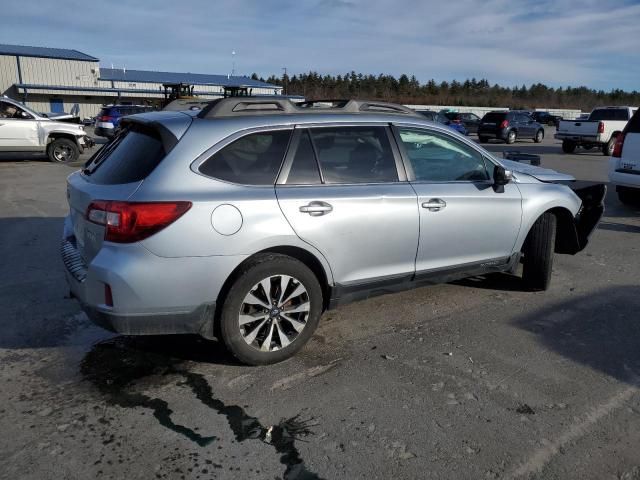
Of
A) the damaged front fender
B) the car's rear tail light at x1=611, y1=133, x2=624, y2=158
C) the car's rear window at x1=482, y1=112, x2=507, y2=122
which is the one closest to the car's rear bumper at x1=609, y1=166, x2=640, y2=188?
the car's rear tail light at x1=611, y1=133, x2=624, y2=158

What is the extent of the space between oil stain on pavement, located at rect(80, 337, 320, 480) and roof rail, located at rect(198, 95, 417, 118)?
1750 millimetres

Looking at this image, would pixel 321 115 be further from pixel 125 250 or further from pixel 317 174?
pixel 125 250

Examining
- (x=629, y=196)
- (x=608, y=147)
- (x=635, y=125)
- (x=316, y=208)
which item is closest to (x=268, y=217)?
(x=316, y=208)

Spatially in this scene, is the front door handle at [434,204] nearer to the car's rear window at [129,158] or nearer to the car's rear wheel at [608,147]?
the car's rear window at [129,158]

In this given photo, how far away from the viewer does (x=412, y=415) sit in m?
3.17

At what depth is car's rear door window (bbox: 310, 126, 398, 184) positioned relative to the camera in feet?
12.9

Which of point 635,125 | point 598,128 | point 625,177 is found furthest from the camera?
point 598,128

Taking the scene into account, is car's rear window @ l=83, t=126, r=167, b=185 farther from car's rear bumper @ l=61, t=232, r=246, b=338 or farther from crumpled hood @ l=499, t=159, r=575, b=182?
crumpled hood @ l=499, t=159, r=575, b=182

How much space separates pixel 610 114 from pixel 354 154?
2072 centimetres

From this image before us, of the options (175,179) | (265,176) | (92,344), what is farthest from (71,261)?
(265,176)

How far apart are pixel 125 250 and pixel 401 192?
6.66ft

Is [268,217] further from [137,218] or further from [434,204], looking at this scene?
[434,204]

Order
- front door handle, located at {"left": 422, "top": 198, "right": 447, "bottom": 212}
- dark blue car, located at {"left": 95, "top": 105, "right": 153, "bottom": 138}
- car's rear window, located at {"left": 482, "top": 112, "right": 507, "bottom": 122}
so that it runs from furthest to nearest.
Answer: car's rear window, located at {"left": 482, "top": 112, "right": 507, "bottom": 122} → dark blue car, located at {"left": 95, "top": 105, "right": 153, "bottom": 138} → front door handle, located at {"left": 422, "top": 198, "right": 447, "bottom": 212}

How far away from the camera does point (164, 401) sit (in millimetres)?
3314
